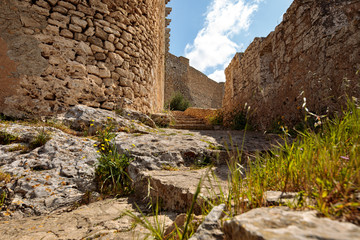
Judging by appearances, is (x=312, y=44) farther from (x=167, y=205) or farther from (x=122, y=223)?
(x=122, y=223)

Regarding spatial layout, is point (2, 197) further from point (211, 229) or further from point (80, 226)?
point (211, 229)

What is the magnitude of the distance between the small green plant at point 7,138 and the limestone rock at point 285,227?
9.30 ft

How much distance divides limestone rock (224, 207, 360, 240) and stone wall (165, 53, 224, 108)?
53.1 ft

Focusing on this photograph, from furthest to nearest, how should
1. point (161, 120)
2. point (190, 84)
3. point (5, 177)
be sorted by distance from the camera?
point (190, 84) → point (161, 120) → point (5, 177)

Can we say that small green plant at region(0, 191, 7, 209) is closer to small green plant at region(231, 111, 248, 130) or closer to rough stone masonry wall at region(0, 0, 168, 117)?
rough stone masonry wall at region(0, 0, 168, 117)

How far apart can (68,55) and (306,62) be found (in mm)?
4102

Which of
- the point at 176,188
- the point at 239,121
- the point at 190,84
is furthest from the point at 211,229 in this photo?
the point at 190,84

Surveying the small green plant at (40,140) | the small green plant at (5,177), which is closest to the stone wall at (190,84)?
the small green plant at (40,140)

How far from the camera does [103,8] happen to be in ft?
13.1

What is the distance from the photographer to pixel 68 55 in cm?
353

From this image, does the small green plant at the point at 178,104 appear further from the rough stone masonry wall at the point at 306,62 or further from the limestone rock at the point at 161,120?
the rough stone masonry wall at the point at 306,62

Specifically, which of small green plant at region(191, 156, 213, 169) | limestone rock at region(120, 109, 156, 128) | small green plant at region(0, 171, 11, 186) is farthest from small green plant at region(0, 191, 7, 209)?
limestone rock at region(120, 109, 156, 128)

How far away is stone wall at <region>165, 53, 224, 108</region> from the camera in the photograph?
18.9m

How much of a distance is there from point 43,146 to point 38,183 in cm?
62
